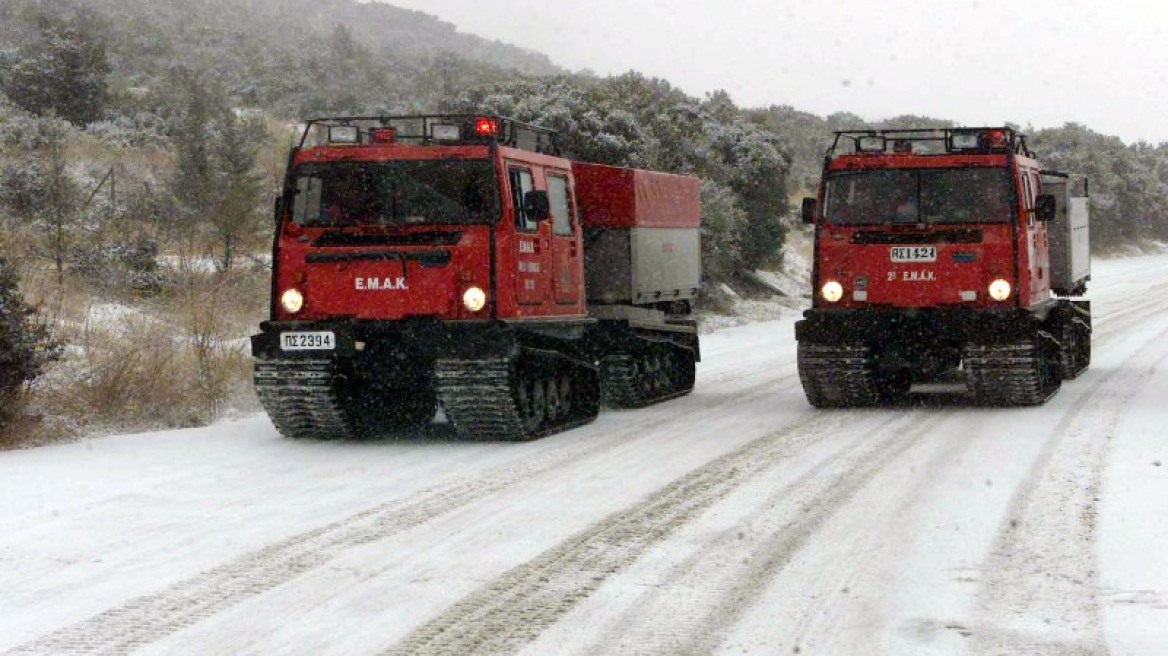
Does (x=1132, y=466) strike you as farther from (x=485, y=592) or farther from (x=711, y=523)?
(x=485, y=592)

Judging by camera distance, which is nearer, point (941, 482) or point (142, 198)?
point (941, 482)

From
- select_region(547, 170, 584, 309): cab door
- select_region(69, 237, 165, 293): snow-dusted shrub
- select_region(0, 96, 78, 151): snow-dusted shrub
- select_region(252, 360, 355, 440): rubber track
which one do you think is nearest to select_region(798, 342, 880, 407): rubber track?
select_region(547, 170, 584, 309): cab door

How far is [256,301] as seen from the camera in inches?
857

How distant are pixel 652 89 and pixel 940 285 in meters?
22.8

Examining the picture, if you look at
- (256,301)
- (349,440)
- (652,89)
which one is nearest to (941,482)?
(349,440)

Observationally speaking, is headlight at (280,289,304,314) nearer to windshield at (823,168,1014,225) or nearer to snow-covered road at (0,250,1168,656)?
snow-covered road at (0,250,1168,656)

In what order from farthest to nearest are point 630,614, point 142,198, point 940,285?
point 142,198 → point 940,285 → point 630,614

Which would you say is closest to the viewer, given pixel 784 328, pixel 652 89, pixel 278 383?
pixel 278 383

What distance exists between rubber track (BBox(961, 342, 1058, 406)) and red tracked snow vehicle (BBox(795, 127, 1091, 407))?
0.01 m

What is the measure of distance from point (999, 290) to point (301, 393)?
282 inches

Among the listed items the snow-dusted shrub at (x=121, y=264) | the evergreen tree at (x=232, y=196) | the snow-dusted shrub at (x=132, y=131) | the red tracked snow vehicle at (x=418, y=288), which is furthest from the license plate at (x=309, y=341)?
the snow-dusted shrub at (x=132, y=131)

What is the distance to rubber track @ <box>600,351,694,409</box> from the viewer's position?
53.4 feet

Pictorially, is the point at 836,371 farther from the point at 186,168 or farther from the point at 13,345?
the point at 186,168

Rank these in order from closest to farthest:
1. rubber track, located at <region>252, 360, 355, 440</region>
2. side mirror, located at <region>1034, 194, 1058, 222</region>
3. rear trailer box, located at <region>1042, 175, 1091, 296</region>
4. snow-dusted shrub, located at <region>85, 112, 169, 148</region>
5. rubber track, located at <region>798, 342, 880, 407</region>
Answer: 1. rubber track, located at <region>252, 360, 355, 440</region>
2. rubber track, located at <region>798, 342, 880, 407</region>
3. side mirror, located at <region>1034, 194, 1058, 222</region>
4. rear trailer box, located at <region>1042, 175, 1091, 296</region>
5. snow-dusted shrub, located at <region>85, 112, 169, 148</region>
